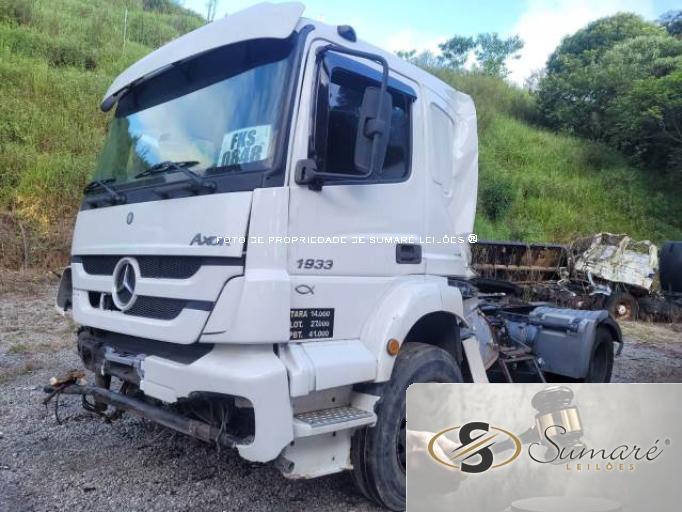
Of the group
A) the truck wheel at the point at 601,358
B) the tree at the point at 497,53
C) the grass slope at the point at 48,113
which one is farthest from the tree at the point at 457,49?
the truck wheel at the point at 601,358

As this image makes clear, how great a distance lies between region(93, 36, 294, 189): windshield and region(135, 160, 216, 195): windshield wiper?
1.0 inches

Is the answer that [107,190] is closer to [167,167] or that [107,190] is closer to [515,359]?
[167,167]

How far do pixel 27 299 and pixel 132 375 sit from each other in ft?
20.0

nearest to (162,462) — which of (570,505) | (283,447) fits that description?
(283,447)

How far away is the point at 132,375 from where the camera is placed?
2955 millimetres

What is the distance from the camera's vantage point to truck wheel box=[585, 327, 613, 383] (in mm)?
5199

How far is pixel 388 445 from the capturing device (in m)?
2.92

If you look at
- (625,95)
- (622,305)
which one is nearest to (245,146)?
(622,305)

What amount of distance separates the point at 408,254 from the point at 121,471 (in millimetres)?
2160

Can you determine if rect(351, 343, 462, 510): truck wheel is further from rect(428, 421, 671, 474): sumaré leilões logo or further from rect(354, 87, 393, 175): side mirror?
rect(354, 87, 393, 175): side mirror

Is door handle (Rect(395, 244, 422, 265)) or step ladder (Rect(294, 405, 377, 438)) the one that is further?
door handle (Rect(395, 244, 422, 265))

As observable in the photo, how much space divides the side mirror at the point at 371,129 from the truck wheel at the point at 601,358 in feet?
11.3

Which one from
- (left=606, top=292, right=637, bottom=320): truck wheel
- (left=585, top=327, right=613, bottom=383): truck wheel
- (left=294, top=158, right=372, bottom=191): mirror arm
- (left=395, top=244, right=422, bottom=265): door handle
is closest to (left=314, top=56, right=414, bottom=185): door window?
(left=294, top=158, right=372, bottom=191): mirror arm

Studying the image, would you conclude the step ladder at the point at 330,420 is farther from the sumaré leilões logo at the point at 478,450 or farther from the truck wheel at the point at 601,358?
the truck wheel at the point at 601,358
